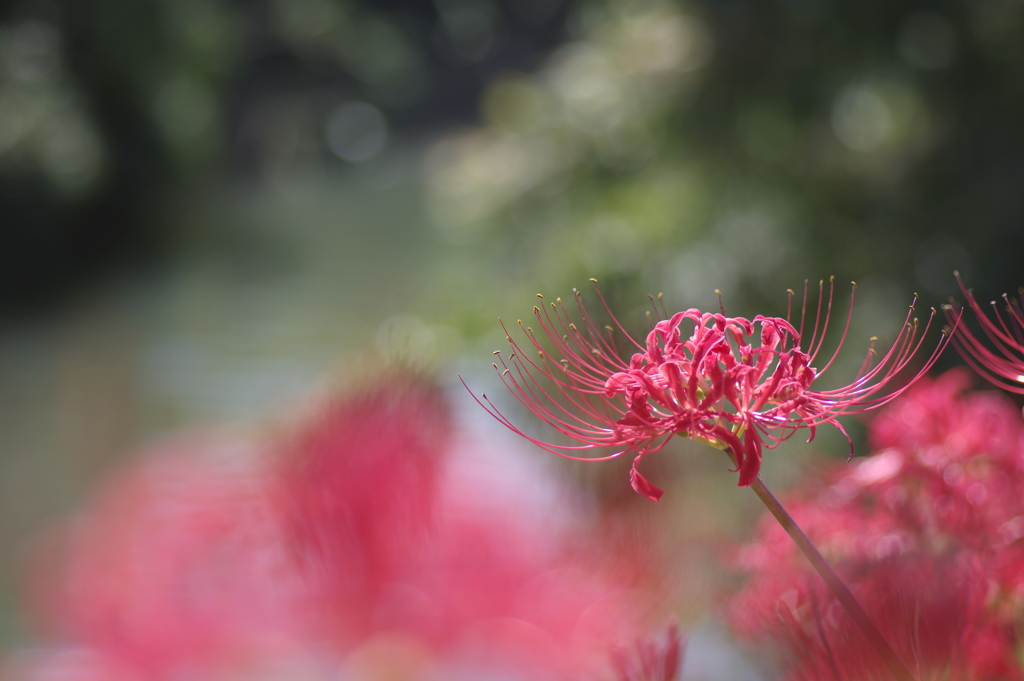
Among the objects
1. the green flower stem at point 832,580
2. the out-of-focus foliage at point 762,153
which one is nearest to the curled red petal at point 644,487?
the green flower stem at point 832,580

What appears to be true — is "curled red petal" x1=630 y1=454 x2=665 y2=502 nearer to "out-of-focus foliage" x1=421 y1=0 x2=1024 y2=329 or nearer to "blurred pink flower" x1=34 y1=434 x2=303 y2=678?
"blurred pink flower" x1=34 y1=434 x2=303 y2=678

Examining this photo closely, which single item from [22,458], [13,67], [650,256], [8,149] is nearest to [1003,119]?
[650,256]

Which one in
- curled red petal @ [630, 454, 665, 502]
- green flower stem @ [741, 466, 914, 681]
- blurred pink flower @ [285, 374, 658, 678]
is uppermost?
blurred pink flower @ [285, 374, 658, 678]

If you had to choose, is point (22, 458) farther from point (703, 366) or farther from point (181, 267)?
point (703, 366)

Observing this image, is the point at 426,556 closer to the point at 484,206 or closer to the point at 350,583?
the point at 350,583

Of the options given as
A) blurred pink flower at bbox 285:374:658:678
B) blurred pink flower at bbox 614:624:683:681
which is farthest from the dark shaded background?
blurred pink flower at bbox 614:624:683:681

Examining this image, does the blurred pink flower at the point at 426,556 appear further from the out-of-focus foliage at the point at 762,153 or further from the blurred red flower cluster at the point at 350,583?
the out-of-focus foliage at the point at 762,153
